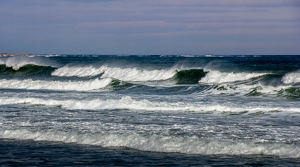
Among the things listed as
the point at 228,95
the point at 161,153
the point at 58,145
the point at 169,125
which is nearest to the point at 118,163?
the point at 161,153

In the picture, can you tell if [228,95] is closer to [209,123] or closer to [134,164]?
[209,123]

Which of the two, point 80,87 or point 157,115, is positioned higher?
point 80,87

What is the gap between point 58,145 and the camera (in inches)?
294

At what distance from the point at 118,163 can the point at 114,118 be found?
4802mm

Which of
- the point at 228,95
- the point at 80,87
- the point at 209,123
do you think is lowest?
the point at 209,123

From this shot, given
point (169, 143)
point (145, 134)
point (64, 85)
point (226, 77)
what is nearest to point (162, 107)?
point (145, 134)

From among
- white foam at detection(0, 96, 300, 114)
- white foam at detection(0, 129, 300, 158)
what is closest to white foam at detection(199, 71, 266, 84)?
white foam at detection(0, 96, 300, 114)

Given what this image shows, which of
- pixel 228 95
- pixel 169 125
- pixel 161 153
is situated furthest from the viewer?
pixel 228 95

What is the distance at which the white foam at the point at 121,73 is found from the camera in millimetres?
31328

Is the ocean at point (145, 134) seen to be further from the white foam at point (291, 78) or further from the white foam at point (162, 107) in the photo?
the white foam at point (291, 78)

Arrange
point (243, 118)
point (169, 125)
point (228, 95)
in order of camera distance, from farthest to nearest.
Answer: point (228, 95)
point (243, 118)
point (169, 125)

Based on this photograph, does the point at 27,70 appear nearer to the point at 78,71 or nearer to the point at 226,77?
the point at 78,71

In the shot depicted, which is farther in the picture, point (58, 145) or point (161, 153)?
point (58, 145)

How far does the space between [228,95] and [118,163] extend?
12.7 m
